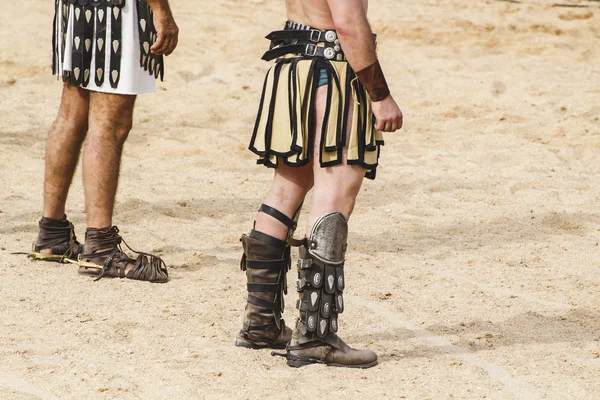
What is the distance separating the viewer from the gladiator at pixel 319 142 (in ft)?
10.5

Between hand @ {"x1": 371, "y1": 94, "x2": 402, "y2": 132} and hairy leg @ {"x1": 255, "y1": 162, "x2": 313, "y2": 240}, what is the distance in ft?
1.04

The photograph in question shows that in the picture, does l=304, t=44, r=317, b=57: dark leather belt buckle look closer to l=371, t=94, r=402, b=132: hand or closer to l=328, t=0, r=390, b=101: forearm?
l=328, t=0, r=390, b=101: forearm

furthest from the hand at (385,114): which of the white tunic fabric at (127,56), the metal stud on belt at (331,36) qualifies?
the white tunic fabric at (127,56)

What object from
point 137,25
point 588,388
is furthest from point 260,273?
point 137,25

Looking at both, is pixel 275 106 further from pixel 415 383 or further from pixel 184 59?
pixel 184 59

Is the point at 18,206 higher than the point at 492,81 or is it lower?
lower

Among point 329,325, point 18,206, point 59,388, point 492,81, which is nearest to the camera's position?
point 59,388

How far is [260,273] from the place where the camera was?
338 centimetres

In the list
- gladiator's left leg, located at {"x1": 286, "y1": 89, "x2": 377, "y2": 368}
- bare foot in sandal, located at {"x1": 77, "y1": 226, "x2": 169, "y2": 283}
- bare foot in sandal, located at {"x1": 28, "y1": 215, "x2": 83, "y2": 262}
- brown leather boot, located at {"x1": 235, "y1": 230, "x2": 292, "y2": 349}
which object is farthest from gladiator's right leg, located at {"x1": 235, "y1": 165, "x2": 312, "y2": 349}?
bare foot in sandal, located at {"x1": 28, "y1": 215, "x2": 83, "y2": 262}

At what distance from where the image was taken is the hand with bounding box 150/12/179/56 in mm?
4172

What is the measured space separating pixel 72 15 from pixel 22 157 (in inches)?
97.2

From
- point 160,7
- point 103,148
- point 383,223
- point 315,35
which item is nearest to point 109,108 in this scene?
point 103,148

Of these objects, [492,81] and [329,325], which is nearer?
[329,325]

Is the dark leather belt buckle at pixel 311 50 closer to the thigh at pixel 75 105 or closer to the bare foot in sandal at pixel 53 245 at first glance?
the thigh at pixel 75 105
